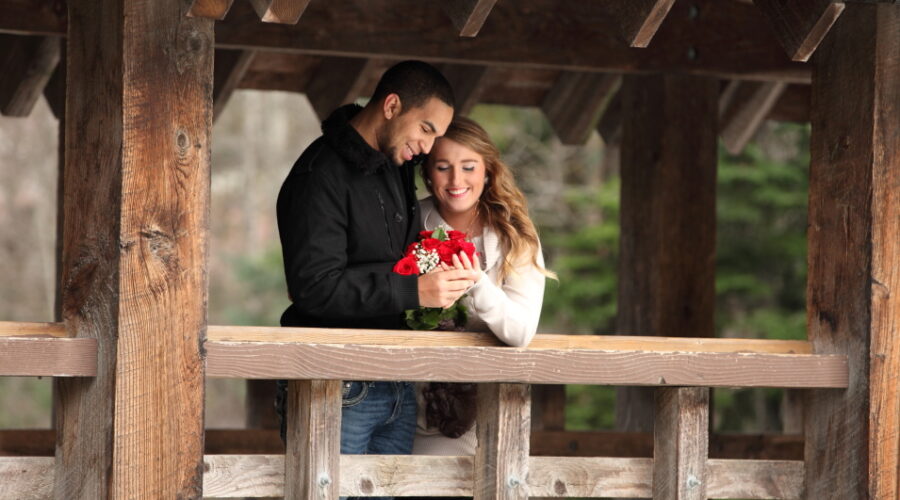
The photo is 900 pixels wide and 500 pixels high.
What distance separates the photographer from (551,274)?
4434 millimetres

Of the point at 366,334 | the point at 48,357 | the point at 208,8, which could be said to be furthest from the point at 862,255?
the point at 48,357

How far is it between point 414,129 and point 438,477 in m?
1.08

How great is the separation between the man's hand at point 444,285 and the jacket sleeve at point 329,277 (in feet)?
0.10

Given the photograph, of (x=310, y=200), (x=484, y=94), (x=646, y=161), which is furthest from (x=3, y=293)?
(x=310, y=200)

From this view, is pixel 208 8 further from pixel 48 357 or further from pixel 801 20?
pixel 801 20

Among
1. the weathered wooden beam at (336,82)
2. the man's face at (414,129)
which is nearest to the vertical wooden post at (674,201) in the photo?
the weathered wooden beam at (336,82)

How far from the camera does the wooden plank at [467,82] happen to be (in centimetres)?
669

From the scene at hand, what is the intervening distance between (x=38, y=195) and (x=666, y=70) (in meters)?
14.8

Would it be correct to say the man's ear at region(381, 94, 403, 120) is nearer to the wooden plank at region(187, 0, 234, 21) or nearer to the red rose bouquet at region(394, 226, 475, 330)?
the red rose bouquet at region(394, 226, 475, 330)

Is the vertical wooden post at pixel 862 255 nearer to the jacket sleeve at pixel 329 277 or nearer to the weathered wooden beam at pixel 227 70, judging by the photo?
the jacket sleeve at pixel 329 277

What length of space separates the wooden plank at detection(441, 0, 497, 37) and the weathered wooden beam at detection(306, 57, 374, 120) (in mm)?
2618

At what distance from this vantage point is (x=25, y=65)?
6.77 m

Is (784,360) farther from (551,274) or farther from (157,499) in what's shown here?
(157,499)

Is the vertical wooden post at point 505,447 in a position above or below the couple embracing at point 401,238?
below
